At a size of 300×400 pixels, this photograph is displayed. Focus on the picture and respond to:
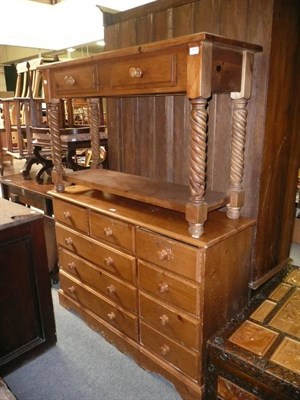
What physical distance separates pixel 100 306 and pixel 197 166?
1188mm

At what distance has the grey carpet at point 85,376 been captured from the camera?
1698 millimetres

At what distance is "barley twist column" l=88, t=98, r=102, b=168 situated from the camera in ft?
7.55

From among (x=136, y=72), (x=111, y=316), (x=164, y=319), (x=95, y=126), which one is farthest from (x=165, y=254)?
(x=95, y=126)

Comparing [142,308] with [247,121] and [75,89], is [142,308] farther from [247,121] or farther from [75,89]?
[75,89]

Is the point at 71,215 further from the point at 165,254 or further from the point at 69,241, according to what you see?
the point at 165,254

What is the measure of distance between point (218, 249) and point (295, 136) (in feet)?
2.70

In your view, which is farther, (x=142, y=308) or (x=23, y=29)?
(x=23, y=29)

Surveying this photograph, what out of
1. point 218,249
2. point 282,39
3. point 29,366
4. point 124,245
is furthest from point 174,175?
point 29,366

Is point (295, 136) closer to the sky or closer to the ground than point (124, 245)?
closer to the sky

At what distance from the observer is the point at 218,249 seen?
4.75 ft

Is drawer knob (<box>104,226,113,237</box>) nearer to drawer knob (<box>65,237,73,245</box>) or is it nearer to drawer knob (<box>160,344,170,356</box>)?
drawer knob (<box>65,237,73,245</box>)

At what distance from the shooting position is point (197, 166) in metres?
1.36

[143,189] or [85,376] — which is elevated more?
[143,189]

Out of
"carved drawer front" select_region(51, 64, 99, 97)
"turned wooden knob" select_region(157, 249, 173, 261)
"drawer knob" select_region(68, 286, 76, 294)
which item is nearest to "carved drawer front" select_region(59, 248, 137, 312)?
"drawer knob" select_region(68, 286, 76, 294)
